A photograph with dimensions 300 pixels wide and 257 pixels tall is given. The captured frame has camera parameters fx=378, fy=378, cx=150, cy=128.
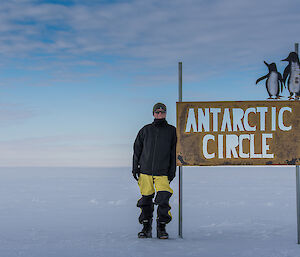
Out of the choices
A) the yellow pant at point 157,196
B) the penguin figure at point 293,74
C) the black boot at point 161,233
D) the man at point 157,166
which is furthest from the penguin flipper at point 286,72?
the black boot at point 161,233

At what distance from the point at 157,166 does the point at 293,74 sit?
2358 mm

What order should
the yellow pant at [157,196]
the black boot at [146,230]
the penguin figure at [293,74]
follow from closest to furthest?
the yellow pant at [157,196] → the black boot at [146,230] → the penguin figure at [293,74]

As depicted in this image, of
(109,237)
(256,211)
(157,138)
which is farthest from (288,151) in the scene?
(256,211)

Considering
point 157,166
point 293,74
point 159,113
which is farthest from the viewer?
point 293,74

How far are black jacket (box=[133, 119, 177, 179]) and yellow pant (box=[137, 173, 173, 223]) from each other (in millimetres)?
87

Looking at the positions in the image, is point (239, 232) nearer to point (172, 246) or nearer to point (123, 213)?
point (172, 246)

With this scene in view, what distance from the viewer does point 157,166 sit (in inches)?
204

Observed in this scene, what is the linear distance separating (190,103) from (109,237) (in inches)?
87.9

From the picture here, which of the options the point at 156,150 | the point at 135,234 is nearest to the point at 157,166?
the point at 156,150

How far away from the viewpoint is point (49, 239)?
521 cm

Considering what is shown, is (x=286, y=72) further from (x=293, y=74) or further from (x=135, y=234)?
(x=135, y=234)

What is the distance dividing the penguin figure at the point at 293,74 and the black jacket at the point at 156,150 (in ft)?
5.87

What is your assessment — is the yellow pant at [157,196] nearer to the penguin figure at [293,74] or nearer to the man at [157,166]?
the man at [157,166]

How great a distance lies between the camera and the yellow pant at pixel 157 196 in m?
5.16
